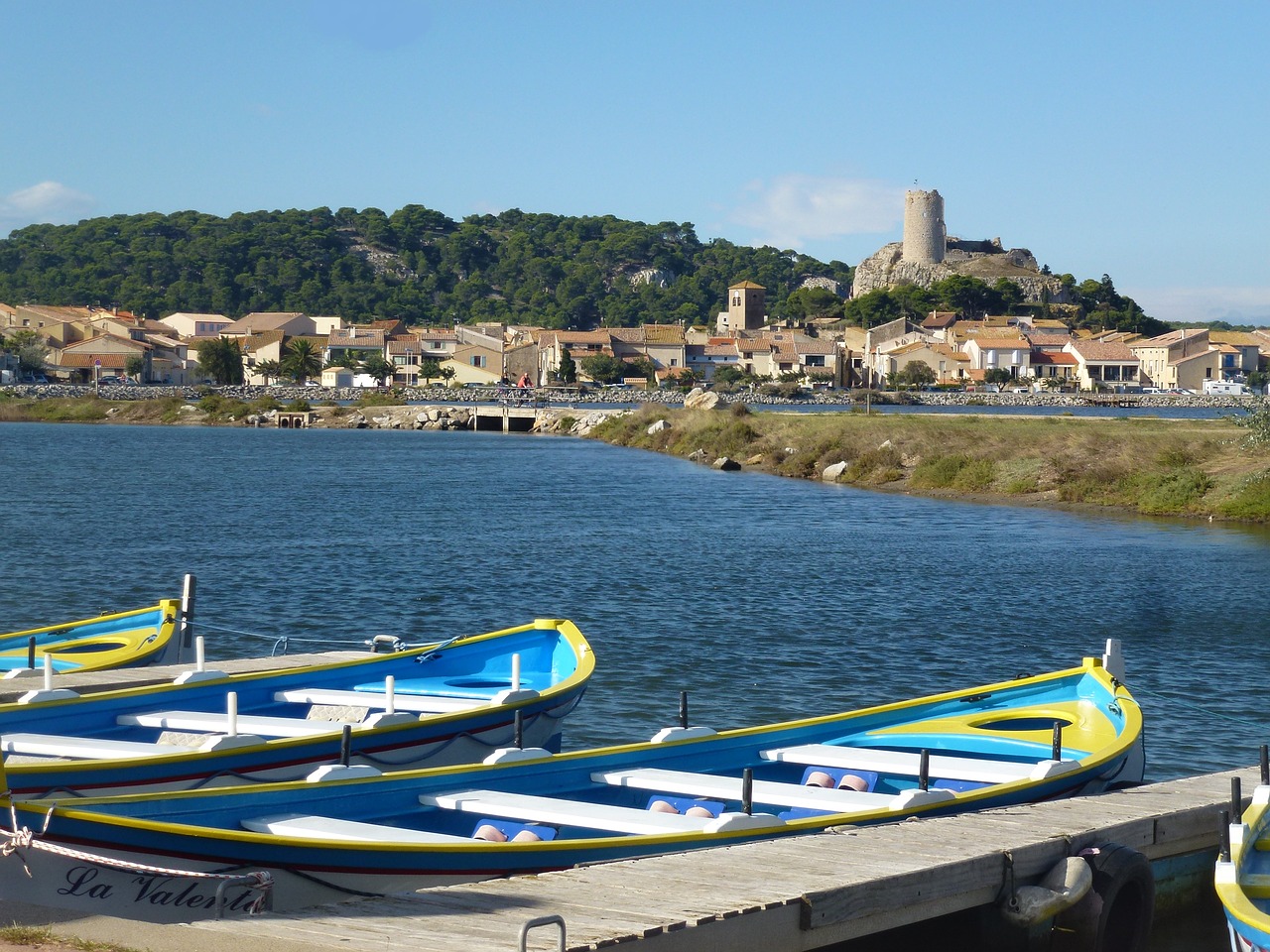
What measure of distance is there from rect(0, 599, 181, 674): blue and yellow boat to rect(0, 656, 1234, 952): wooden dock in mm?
Answer: 8114

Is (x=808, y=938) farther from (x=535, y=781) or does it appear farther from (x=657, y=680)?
(x=657, y=680)

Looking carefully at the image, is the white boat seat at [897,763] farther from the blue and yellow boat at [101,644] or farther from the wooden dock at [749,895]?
the blue and yellow boat at [101,644]

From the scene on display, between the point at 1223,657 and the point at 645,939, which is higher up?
the point at 645,939

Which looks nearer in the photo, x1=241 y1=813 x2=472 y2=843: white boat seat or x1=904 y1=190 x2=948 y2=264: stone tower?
x1=241 y1=813 x2=472 y2=843: white boat seat

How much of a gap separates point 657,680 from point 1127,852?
30.2 feet

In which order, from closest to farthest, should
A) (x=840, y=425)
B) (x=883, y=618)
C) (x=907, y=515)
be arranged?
(x=883, y=618), (x=907, y=515), (x=840, y=425)

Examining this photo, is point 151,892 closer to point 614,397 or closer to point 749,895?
point 749,895

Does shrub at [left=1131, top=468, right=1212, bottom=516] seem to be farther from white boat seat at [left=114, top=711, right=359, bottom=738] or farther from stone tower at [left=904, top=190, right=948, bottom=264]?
stone tower at [left=904, top=190, right=948, bottom=264]

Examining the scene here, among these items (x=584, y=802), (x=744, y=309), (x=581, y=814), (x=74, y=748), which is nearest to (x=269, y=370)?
(x=744, y=309)

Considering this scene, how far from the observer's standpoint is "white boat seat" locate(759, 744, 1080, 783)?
1060cm

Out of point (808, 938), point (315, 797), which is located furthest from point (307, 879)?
point (808, 938)

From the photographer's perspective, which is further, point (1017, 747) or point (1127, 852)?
point (1017, 747)

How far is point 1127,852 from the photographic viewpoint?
8758mm

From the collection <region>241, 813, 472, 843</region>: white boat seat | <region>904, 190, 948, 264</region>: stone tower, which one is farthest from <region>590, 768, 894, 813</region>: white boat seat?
<region>904, 190, 948, 264</region>: stone tower
